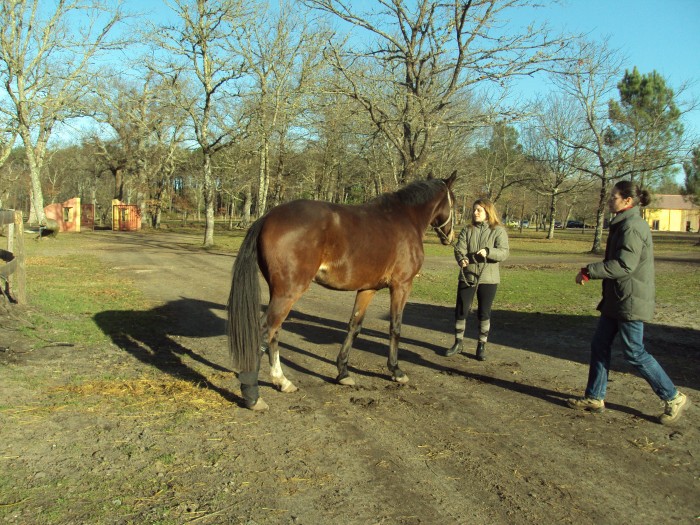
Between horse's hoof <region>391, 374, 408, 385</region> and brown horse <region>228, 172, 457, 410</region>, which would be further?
horse's hoof <region>391, 374, 408, 385</region>

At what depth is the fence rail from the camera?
8045 millimetres

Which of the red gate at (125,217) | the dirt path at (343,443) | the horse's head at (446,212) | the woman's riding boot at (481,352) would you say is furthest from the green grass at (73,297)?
the red gate at (125,217)

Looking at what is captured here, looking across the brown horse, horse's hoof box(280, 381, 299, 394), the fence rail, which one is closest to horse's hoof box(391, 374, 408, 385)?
the brown horse

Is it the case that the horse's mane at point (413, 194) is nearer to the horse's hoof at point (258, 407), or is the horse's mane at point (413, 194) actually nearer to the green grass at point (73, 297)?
the horse's hoof at point (258, 407)

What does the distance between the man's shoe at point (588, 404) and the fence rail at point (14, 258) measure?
7435 millimetres

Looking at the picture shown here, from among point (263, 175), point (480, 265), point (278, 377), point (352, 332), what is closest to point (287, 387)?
point (278, 377)

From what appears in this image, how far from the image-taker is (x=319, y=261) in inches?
200

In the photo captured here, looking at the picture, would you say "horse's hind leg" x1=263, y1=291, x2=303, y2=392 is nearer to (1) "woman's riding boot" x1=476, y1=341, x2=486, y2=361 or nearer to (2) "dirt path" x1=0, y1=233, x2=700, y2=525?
(2) "dirt path" x1=0, y1=233, x2=700, y2=525

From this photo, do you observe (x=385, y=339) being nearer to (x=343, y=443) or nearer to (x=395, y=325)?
(x=395, y=325)

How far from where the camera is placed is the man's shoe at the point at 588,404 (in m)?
4.79

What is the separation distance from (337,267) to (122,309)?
5.46m

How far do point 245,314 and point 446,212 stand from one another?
3082 mm

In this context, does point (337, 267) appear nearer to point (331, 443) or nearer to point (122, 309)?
point (331, 443)

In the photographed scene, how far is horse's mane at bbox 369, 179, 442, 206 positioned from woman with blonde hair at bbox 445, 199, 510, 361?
0.82 m
